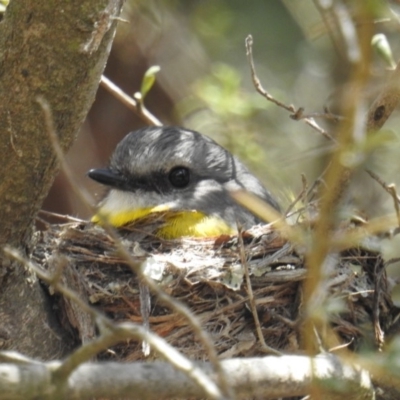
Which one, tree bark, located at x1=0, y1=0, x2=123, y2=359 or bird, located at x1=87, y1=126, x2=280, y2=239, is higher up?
tree bark, located at x1=0, y1=0, x2=123, y2=359

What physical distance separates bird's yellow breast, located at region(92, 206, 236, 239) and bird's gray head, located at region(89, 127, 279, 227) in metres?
0.06

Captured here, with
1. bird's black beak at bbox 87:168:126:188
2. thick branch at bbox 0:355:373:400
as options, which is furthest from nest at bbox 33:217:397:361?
thick branch at bbox 0:355:373:400

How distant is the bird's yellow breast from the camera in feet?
17.5

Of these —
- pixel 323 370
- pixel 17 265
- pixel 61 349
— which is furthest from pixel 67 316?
pixel 323 370

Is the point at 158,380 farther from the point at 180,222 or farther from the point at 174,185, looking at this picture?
the point at 174,185

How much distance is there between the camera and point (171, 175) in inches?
225

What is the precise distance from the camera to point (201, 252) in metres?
4.95

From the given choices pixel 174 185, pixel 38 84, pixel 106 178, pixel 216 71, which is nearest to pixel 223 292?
pixel 174 185

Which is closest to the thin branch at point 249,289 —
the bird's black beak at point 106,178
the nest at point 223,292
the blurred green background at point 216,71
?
the nest at point 223,292

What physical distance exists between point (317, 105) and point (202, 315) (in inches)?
137

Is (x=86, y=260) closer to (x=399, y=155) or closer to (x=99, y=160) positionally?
(x=399, y=155)

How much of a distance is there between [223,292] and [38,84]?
1579 mm

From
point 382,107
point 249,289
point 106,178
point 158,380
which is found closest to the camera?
point 158,380

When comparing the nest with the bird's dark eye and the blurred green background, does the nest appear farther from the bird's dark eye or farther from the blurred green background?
the blurred green background
